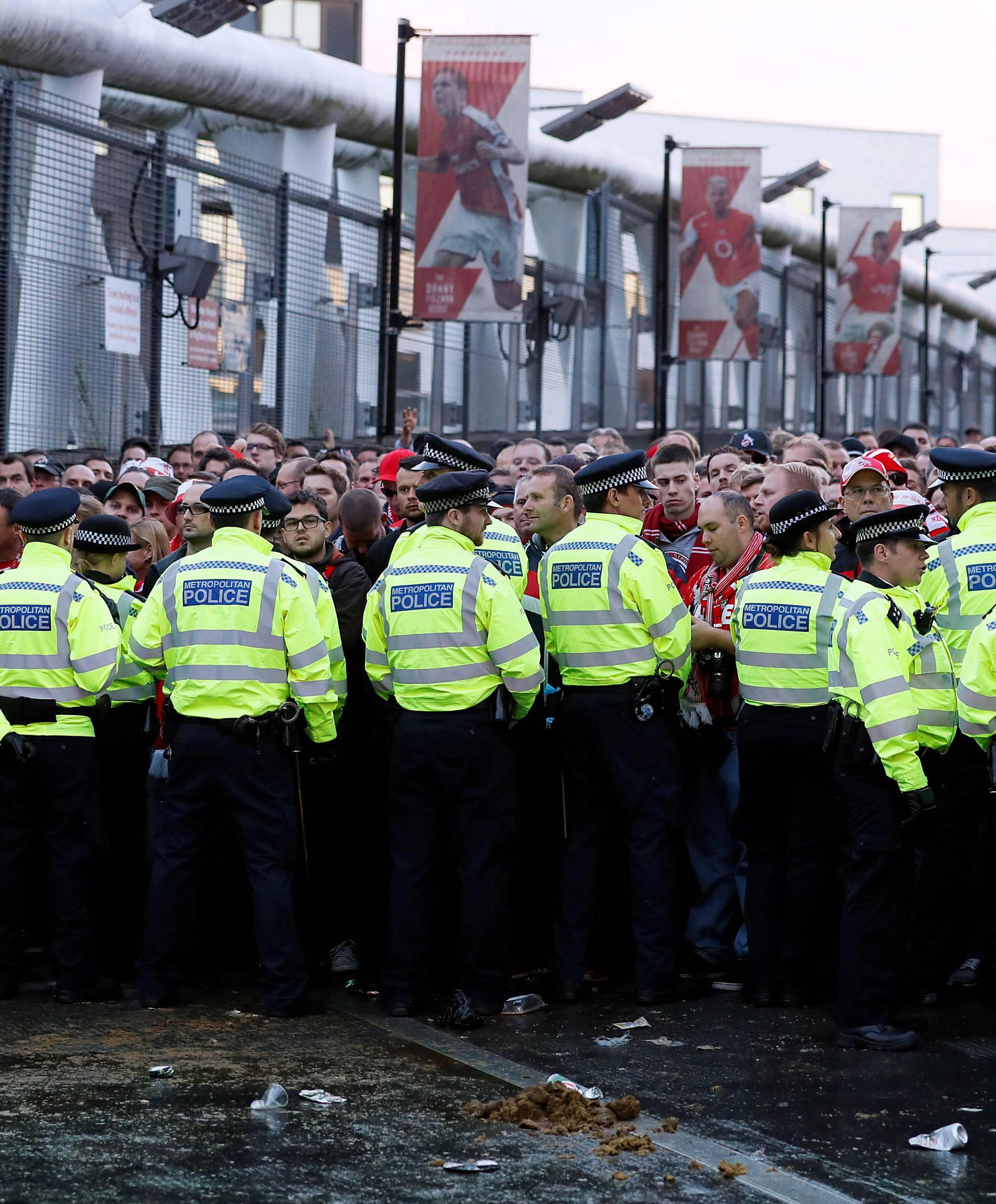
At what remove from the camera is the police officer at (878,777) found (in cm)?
607

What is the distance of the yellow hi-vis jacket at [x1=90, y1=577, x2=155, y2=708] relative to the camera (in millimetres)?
7227

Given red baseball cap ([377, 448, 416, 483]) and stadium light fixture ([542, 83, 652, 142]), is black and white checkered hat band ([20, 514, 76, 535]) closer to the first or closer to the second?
red baseball cap ([377, 448, 416, 483])

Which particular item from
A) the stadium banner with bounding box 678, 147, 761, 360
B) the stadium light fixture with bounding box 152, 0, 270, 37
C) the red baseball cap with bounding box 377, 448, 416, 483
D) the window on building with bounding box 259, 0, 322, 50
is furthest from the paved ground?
the window on building with bounding box 259, 0, 322, 50

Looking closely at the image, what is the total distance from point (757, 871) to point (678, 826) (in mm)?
372

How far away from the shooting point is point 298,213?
17.9 meters

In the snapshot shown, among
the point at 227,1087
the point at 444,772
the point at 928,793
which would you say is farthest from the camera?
the point at 444,772

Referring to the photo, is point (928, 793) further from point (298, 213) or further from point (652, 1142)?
point (298, 213)

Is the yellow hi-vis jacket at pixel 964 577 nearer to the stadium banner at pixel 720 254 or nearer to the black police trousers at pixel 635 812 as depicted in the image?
the black police trousers at pixel 635 812

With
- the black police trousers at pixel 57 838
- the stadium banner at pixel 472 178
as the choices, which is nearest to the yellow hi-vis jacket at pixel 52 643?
the black police trousers at pixel 57 838

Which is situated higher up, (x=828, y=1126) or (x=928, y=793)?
(x=928, y=793)

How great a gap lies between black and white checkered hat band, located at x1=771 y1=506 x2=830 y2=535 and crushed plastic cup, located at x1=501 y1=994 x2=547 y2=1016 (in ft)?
6.96

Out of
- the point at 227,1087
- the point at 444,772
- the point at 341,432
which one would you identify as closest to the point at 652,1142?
the point at 227,1087

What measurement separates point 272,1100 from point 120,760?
2.48 meters

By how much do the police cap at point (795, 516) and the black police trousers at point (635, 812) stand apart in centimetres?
90
